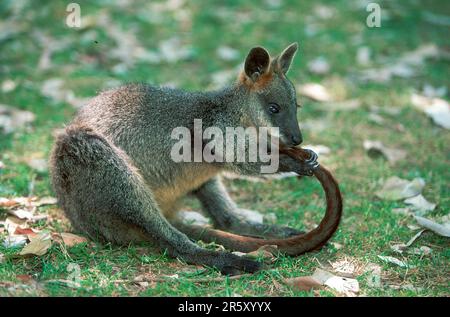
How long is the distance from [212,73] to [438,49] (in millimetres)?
3319

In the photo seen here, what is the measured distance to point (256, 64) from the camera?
5289mm

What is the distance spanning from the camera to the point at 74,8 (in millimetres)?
9477

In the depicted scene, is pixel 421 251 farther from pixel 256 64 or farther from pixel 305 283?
pixel 256 64

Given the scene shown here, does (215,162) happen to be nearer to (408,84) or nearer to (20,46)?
(408,84)

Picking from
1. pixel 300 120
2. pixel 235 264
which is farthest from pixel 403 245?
Answer: pixel 300 120

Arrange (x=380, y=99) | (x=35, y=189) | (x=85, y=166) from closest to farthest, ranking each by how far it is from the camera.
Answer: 1. (x=85, y=166)
2. (x=35, y=189)
3. (x=380, y=99)

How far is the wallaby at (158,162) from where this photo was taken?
15.3 ft

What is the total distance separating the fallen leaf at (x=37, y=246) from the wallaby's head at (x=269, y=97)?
6.02 ft

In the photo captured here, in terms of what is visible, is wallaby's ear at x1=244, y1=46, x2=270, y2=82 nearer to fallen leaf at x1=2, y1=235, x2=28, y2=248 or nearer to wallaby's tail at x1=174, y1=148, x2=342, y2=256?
wallaby's tail at x1=174, y1=148, x2=342, y2=256

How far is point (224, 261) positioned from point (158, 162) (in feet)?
3.39

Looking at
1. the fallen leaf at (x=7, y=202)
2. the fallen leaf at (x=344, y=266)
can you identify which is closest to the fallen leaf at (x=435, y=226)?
the fallen leaf at (x=344, y=266)

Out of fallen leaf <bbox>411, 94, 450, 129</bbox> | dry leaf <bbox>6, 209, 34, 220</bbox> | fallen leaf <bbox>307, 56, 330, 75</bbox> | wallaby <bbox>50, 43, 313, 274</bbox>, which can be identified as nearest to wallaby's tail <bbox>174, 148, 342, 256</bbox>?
wallaby <bbox>50, 43, 313, 274</bbox>

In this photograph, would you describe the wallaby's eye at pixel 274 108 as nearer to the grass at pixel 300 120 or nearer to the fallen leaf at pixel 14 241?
the grass at pixel 300 120
